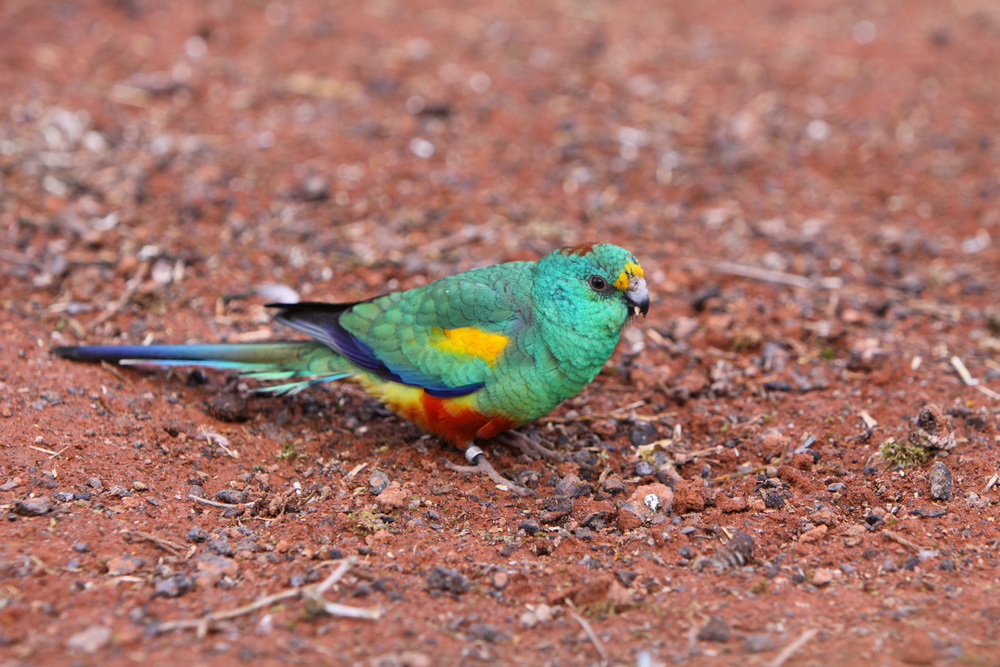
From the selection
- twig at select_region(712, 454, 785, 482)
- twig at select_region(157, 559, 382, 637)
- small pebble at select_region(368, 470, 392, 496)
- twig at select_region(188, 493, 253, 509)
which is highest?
twig at select_region(712, 454, 785, 482)

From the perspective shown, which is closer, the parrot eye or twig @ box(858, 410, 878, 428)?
the parrot eye

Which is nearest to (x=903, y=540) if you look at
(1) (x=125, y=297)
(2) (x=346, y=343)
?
(2) (x=346, y=343)

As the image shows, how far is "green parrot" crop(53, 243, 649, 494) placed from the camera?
4.88 metres

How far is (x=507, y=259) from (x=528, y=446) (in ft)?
6.49

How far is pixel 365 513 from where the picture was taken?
4.46 m

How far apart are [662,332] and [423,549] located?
2.79 meters

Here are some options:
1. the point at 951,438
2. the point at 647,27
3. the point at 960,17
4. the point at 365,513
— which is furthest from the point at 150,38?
the point at 960,17

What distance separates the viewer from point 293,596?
372 cm

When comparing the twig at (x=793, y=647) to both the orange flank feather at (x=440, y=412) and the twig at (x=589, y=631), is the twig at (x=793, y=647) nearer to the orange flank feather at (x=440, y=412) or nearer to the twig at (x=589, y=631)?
the twig at (x=589, y=631)

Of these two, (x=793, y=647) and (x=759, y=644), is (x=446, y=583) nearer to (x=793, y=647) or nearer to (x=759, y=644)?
(x=759, y=644)

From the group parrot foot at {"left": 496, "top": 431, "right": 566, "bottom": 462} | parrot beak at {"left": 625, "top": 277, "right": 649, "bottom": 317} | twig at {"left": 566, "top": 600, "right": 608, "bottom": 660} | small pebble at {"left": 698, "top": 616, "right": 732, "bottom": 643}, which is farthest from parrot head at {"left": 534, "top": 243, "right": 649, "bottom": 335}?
small pebble at {"left": 698, "top": 616, "right": 732, "bottom": 643}

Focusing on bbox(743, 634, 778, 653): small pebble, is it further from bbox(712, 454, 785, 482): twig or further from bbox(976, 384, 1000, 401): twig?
bbox(976, 384, 1000, 401): twig

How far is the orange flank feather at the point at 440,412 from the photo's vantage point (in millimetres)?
5004

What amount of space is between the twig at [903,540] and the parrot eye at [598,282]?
1827 mm
